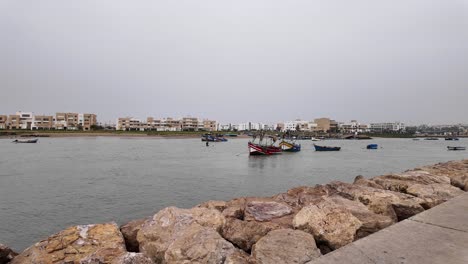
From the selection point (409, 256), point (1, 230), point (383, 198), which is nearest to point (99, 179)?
point (1, 230)

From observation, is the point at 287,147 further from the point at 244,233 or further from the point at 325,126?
the point at 325,126

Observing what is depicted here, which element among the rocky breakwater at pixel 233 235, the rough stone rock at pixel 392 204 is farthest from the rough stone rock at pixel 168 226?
the rough stone rock at pixel 392 204

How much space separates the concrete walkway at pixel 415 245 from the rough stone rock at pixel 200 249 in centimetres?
119

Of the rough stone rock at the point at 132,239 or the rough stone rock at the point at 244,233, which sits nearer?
the rough stone rock at the point at 244,233

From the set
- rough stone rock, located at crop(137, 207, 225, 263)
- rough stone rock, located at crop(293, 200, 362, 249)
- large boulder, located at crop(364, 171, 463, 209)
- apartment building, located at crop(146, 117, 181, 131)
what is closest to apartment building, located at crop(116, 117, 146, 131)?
apartment building, located at crop(146, 117, 181, 131)

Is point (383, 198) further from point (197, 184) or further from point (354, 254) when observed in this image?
point (197, 184)

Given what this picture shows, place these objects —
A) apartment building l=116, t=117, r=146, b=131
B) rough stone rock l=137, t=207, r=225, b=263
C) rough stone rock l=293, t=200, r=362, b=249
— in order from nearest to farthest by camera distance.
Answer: rough stone rock l=293, t=200, r=362, b=249 → rough stone rock l=137, t=207, r=225, b=263 → apartment building l=116, t=117, r=146, b=131

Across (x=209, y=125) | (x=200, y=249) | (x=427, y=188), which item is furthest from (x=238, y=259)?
(x=209, y=125)

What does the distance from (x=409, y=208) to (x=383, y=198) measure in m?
0.46

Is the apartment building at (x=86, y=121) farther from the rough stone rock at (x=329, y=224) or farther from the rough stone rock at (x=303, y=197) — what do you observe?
the rough stone rock at (x=329, y=224)

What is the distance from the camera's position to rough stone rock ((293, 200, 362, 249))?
13.3 feet

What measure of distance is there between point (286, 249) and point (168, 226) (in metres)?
2.19

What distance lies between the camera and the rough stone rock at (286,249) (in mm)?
3410

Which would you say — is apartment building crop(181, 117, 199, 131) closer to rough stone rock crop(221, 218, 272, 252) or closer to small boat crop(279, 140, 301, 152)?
small boat crop(279, 140, 301, 152)
